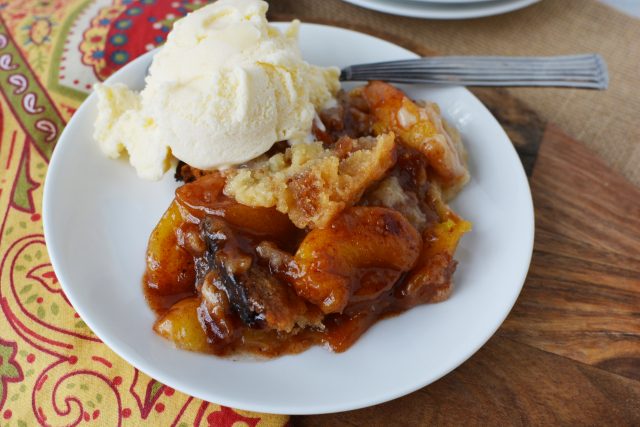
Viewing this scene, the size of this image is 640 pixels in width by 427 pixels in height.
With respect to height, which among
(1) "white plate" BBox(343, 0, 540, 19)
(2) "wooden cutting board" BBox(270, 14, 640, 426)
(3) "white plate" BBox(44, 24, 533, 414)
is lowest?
(2) "wooden cutting board" BBox(270, 14, 640, 426)

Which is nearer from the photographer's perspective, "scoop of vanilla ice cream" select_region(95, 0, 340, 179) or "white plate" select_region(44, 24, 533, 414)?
"white plate" select_region(44, 24, 533, 414)

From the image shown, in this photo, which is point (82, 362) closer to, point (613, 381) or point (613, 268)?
point (613, 381)

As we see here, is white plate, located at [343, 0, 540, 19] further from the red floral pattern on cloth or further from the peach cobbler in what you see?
the peach cobbler

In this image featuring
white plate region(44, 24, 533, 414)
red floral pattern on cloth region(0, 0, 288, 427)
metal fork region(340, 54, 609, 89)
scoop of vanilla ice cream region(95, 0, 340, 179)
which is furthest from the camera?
metal fork region(340, 54, 609, 89)

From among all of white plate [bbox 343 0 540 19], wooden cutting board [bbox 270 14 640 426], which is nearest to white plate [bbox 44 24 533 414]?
wooden cutting board [bbox 270 14 640 426]

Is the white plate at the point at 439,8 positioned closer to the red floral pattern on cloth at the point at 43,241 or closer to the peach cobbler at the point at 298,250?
the red floral pattern on cloth at the point at 43,241
